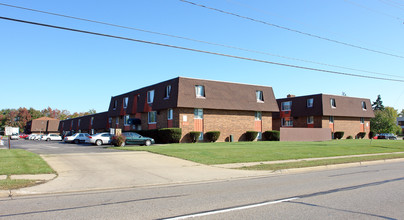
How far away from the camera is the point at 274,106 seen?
39281 millimetres

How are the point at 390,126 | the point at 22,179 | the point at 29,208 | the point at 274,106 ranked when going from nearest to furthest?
the point at 29,208
the point at 22,179
the point at 274,106
the point at 390,126

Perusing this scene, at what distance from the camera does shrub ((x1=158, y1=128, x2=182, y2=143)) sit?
31.2 metres

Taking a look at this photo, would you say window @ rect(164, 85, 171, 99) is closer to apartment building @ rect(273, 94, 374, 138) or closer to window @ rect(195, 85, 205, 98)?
window @ rect(195, 85, 205, 98)

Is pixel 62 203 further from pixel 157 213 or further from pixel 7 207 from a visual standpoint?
pixel 157 213

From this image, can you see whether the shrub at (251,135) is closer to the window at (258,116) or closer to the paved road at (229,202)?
the window at (258,116)

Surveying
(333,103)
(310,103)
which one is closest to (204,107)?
(310,103)

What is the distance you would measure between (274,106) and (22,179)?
108ft

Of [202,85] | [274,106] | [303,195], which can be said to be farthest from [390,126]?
[303,195]

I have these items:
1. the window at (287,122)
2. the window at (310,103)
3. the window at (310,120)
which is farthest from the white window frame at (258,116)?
the window at (287,122)

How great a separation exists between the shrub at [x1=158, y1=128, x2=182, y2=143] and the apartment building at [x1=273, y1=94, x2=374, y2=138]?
23.9 meters

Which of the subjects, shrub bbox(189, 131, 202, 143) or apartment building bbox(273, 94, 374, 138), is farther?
apartment building bbox(273, 94, 374, 138)

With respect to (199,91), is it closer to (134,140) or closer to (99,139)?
(134,140)

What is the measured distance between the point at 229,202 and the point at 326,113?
138ft

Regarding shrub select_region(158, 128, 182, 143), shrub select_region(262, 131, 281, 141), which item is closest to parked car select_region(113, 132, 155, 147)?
shrub select_region(158, 128, 182, 143)
